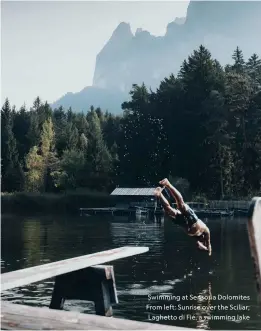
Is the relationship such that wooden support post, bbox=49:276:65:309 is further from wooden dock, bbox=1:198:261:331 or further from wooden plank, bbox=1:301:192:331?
wooden plank, bbox=1:301:192:331

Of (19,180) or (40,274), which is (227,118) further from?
(40,274)

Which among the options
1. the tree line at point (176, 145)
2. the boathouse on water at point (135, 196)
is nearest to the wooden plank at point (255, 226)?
the boathouse on water at point (135, 196)

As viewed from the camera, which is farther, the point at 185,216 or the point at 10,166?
the point at 10,166

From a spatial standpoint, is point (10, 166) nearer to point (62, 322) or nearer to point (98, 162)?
point (98, 162)

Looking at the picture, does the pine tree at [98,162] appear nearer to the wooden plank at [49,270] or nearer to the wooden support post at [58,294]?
the wooden support post at [58,294]

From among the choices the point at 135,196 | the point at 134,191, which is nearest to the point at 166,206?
the point at 134,191

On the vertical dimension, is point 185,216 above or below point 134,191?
below

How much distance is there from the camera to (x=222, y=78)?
205 ft

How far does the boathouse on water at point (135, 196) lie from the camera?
2261 inches

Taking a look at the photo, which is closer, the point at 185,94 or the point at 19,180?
the point at 185,94

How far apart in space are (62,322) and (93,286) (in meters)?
4.86

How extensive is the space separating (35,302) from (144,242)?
15.3 meters

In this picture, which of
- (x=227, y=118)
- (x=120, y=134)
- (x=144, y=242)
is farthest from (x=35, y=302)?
(x=120, y=134)

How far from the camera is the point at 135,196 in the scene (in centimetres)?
5962
